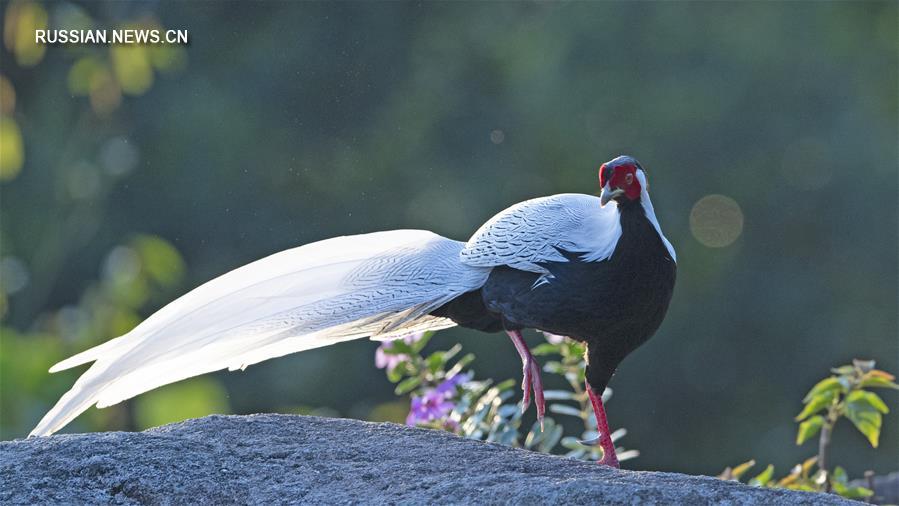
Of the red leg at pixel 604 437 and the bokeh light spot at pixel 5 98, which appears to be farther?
the bokeh light spot at pixel 5 98

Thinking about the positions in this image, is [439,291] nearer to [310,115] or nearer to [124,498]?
[124,498]

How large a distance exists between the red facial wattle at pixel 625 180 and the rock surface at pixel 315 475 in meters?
0.72

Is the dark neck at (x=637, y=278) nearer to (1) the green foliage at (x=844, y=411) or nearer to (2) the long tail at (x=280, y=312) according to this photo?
(2) the long tail at (x=280, y=312)

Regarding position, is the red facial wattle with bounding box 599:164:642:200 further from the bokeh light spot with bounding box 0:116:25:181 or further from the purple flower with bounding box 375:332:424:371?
the bokeh light spot with bounding box 0:116:25:181

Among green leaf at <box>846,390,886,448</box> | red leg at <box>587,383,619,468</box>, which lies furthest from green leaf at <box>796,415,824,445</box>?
red leg at <box>587,383,619,468</box>

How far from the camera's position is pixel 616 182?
3648mm

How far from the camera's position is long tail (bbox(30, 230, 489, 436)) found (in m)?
3.62

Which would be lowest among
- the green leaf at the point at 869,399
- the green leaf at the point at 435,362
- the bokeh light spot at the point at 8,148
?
the green leaf at the point at 869,399

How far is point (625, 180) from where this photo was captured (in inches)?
144

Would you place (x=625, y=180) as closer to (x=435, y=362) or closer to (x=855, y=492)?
(x=435, y=362)

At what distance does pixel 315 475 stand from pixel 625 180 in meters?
1.13

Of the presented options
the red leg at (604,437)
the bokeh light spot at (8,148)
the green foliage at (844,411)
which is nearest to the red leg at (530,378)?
the red leg at (604,437)

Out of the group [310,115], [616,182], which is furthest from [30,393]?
[310,115]

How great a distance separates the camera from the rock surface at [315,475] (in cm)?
296
